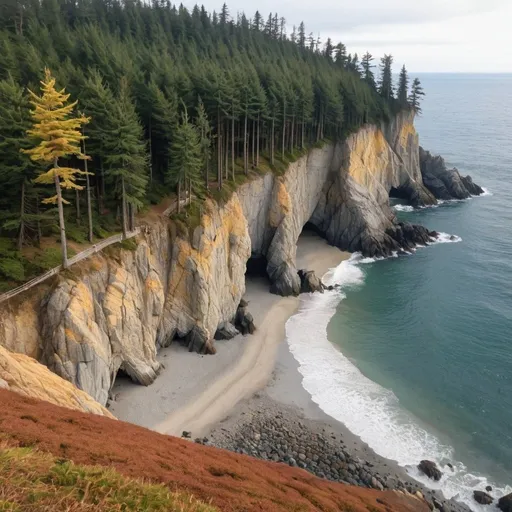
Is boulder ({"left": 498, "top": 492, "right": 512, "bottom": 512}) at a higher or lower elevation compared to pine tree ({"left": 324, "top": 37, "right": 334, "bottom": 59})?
lower

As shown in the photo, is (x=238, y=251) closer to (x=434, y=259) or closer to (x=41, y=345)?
(x=41, y=345)

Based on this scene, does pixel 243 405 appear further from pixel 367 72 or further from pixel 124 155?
pixel 367 72

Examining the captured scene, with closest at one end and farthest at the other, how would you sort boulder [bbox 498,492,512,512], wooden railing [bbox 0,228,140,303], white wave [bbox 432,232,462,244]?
wooden railing [bbox 0,228,140,303]
boulder [bbox 498,492,512,512]
white wave [bbox 432,232,462,244]

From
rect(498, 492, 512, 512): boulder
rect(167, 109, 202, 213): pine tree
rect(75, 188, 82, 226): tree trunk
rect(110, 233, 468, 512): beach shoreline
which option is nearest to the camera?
rect(498, 492, 512, 512): boulder

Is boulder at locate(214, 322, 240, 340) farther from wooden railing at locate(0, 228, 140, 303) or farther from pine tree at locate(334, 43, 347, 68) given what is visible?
pine tree at locate(334, 43, 347, 68)

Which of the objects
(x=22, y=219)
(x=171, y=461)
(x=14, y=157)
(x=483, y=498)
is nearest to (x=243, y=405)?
(x=483, y=498)

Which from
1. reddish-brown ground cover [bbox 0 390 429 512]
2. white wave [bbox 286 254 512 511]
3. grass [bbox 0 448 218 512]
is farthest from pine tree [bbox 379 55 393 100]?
grass [bbox 0 448 218 512]

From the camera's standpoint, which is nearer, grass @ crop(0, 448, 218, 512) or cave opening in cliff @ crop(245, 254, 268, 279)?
grass @ crop(0, 448, 218, 512)
